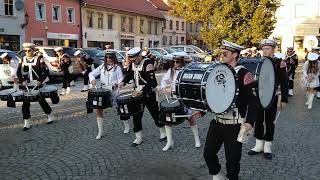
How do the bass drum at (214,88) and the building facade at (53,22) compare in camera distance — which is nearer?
the bass drum at (214,88)

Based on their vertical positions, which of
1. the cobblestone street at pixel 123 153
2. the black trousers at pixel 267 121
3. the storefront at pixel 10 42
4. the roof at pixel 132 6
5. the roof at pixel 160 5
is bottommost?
the cobblestone street at pixel 123 153

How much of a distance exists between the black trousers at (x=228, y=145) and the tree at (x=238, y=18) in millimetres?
25903

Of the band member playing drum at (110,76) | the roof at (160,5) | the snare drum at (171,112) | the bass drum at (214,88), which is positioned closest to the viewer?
the bass drum at (214,88)

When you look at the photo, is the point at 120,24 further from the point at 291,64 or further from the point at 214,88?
the point at 214,88

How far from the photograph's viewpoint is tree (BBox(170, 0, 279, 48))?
29547 millimetres

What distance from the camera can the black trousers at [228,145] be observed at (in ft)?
15.2

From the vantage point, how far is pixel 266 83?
5.44 meters

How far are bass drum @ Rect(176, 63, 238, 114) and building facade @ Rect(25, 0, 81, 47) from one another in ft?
97.1

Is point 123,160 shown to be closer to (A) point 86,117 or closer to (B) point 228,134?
(B) point 228,134

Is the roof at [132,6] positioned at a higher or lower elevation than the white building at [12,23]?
higher

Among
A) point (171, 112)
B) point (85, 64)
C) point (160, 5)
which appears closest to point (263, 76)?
point (171, 112)

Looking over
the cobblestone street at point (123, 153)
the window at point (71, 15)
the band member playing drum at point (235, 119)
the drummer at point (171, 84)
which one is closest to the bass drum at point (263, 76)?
the band member playing drum at point (235, 119)

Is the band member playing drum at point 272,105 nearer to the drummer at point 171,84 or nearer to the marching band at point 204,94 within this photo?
the marching band at point 204,94

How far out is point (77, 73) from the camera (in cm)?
2006
